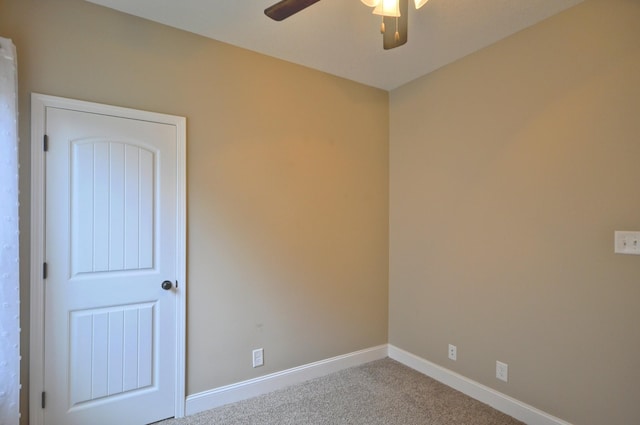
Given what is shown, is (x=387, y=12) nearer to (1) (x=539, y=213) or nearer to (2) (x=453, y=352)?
(1) (x=539, y=213)

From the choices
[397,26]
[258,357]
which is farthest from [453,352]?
[397,26]

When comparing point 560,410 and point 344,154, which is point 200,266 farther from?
point 560,410

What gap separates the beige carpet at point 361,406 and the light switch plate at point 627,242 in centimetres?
130

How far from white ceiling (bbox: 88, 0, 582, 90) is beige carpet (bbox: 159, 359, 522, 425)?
2.65 meters

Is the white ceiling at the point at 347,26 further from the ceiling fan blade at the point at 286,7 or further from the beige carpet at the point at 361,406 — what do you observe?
the beige carpet at the point at 361,406

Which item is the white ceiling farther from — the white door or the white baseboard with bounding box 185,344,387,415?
the white baseboard with bounding box 185,344,387,415

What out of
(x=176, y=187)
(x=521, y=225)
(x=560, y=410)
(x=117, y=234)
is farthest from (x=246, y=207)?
(x=560, y=410)

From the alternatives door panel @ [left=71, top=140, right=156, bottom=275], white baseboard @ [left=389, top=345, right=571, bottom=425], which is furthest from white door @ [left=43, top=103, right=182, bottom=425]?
white baseboard @ [left=389, top=345, right=571, bottom=425]

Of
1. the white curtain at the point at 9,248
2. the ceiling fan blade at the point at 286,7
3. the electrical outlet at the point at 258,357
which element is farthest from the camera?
the electrical outlet at the point at 258,357

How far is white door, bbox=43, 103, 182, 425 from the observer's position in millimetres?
1884

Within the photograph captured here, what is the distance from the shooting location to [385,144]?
3246 millimetres

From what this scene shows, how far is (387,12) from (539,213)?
1.60 meters

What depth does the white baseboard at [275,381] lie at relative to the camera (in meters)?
2.30

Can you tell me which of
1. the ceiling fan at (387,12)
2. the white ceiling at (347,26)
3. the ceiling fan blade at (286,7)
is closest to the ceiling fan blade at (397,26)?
the ceiling fan at (387,12)
